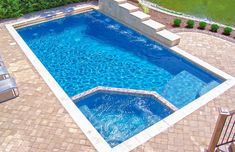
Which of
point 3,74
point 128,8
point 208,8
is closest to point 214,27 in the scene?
point 208,8

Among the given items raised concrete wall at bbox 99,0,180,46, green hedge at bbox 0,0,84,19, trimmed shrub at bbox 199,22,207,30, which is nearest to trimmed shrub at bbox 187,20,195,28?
trimmed shrub at bbox 199,22,207,30

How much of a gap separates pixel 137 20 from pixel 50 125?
30.8ft

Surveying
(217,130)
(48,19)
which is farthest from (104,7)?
(217,130)

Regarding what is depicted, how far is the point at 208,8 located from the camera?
2033 cm

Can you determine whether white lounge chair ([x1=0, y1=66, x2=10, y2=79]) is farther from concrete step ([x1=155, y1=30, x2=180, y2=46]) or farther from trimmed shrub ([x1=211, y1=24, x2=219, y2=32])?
trimmed shrub ([x1=211, y1=24, x2=219, y2=32])

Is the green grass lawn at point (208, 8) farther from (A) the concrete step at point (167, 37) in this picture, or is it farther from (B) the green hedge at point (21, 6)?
(B) the green hedge at point (21, 6)

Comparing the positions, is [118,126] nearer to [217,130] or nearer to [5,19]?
[217,130]

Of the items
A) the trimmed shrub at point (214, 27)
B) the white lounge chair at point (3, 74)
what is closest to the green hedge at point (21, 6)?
the white lounge chair at point (3, 74)

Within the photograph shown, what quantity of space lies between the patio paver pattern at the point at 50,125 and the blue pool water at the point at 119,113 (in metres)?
1.05

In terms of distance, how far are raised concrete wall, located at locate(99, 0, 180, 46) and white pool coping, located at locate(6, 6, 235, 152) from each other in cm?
125

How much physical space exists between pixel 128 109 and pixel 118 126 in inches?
43.0

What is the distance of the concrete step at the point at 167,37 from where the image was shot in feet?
48.3

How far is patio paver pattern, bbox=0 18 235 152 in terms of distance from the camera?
8.80 m

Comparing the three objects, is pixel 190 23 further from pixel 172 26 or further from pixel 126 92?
pixel 126 92
